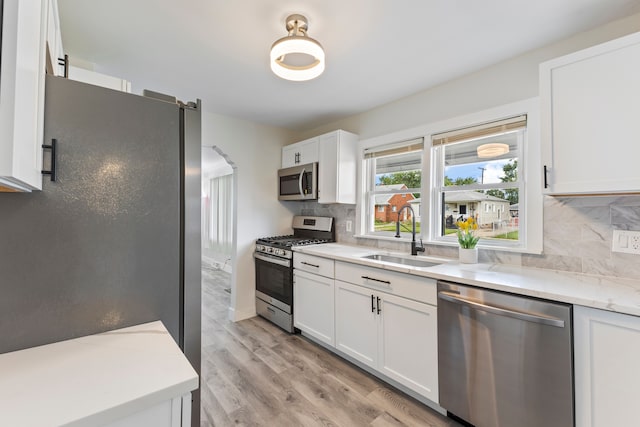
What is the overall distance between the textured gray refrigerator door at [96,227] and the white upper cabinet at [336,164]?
6.71ft

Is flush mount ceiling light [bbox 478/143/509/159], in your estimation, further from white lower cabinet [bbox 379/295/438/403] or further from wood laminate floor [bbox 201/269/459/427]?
wood laminate floor [bbox 201/269/459/427]

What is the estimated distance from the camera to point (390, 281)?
203 cm

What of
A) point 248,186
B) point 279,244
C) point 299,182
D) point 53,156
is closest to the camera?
point 53,156

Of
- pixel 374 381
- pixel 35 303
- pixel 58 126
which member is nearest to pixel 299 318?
pixel 374 381

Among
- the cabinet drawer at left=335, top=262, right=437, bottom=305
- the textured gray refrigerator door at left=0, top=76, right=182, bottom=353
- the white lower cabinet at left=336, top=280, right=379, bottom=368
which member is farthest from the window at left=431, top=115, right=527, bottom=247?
the textured gray refrigerator door at left=0, top=76, right=182, bottom=353

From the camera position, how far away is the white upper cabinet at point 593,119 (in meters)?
1.34

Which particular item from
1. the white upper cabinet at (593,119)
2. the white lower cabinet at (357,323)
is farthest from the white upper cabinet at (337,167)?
the white upper cabinet at (593,119)

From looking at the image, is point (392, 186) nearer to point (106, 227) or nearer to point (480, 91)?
point (480, 91)

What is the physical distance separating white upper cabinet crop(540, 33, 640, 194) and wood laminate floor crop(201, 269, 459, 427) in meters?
1.67

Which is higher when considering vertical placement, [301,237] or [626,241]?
[626,241]

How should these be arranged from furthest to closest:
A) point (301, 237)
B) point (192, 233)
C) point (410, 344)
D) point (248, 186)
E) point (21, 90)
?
1. point (301, 237)
2. point (248, 186)
3. point (410, 344)
4. point (192, 233)
5. point (21, 90)

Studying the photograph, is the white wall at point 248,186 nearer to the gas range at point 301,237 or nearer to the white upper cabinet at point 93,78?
the gas range at point 301,237

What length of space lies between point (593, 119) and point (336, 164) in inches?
80.1

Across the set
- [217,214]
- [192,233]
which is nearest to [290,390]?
[192,233]
